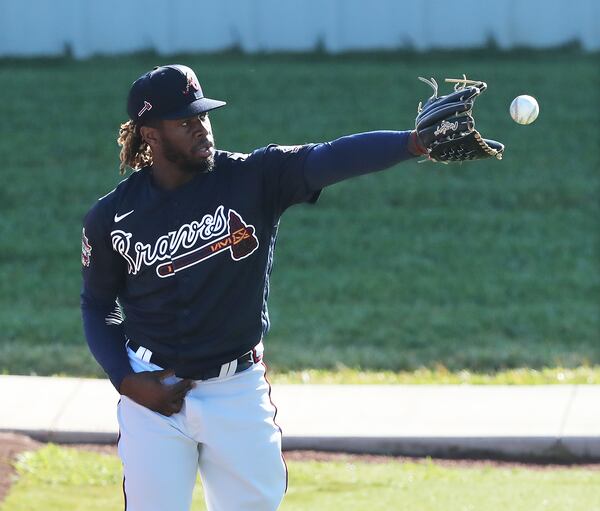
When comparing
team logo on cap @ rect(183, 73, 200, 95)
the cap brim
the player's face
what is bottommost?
the player's face

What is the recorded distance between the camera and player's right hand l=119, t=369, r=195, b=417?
396 cm

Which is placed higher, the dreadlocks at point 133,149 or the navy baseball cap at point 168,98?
the navy baseball cap at point 168,98

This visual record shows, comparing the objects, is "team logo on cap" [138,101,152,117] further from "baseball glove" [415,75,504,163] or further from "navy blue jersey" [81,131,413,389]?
"baseball glove" [415,75,504,163]

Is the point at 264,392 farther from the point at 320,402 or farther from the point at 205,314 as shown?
the point at 320,402

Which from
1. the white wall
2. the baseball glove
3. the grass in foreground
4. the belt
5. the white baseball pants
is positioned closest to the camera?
the baseball glove

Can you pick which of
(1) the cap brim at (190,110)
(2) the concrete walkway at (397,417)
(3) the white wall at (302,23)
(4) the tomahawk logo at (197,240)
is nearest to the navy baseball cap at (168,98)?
(1) the cap brim at (190,110)

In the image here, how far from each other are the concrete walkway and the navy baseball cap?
114 inches

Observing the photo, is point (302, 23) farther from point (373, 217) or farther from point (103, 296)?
point (103, 296)

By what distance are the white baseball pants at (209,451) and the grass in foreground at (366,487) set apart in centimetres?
165

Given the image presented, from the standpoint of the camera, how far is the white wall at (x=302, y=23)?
17.9 meters

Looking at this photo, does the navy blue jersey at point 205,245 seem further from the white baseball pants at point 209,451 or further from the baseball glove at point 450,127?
the baseball glove at point 450,127

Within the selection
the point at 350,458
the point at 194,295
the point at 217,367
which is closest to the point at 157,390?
the point at 217,367

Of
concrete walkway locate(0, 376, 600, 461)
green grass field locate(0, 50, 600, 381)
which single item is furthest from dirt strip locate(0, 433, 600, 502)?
green grass field locate(0, 50, 600, 381)

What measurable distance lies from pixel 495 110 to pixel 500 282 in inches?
199
